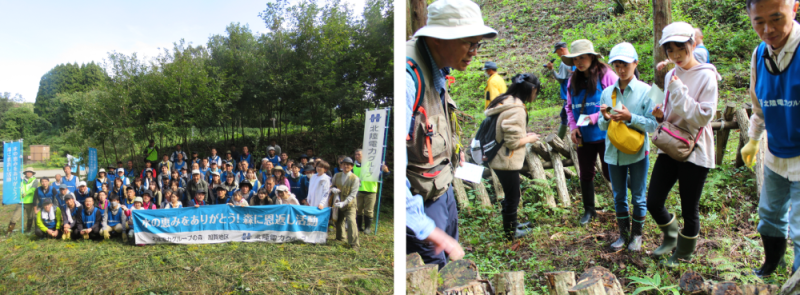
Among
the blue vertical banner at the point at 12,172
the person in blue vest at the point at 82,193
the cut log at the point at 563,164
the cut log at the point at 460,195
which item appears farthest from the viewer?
the person in blue vest at the point at 82,193

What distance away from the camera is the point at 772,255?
73.4 inches

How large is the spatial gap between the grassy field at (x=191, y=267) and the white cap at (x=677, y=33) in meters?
3.33

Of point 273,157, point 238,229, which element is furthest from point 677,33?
point 238,229

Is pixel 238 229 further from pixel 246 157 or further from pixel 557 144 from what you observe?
pixel 557 144

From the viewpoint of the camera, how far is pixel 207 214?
15.4 feet

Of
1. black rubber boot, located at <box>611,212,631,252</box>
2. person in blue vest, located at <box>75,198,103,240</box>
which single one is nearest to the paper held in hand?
black rubber boot, located at <box>611,212,631,252</box>

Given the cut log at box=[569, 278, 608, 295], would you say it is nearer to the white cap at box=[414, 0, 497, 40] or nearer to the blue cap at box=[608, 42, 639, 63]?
the white cap at box=[414, 0, 497, 40]

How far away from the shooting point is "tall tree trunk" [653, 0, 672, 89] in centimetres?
203

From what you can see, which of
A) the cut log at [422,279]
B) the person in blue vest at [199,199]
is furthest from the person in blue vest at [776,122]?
the person in blue vest at [199,199]

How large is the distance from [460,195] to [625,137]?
127cm

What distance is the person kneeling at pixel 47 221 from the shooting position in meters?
4.74

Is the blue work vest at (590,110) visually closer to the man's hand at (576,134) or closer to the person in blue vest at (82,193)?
the man's hand at (576,134)

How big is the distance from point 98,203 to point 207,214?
4.76ft

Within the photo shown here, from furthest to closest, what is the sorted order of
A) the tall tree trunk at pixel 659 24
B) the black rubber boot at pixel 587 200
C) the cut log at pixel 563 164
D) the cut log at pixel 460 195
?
1. the cut log at pixel 460 195
2. the cut log at pixel 563 164
3. the black rubber boot at pixel 587 200
4. the tall tree trunk at pixel 659 24
